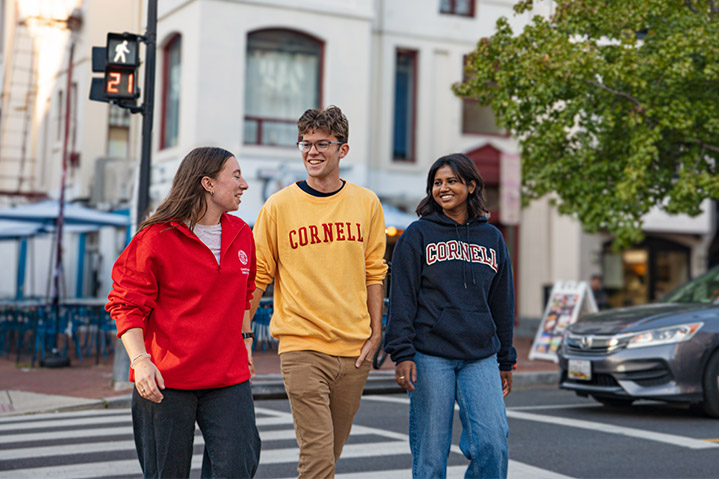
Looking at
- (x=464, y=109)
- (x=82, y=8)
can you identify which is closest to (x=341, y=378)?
(x=464, y=109)

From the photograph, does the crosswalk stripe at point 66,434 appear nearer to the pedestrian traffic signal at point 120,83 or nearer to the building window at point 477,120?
Result: the pedestrian traffic signal at point 120,83

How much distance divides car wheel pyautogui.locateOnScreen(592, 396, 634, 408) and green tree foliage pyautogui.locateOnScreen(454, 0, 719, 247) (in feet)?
18.3

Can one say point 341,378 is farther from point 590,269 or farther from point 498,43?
point 590,269

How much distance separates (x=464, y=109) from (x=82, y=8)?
10.7m

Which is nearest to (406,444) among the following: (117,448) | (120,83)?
(117,448)

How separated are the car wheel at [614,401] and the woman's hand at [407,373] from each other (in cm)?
576

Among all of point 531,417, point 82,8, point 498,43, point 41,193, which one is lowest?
point 531,417

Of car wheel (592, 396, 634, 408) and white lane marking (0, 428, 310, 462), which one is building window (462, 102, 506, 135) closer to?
car wheel (592, 396, 634, 408)

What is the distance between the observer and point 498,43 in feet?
54.7

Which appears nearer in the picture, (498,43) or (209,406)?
(209,406)

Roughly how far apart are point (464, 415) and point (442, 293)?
610 millimetres

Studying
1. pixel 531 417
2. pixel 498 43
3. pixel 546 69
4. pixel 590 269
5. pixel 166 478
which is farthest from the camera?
pixel 590 269

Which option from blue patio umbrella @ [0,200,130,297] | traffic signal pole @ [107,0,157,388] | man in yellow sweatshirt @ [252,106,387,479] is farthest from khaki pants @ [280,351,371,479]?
blue patio umbrella @ [0,200,130,297]

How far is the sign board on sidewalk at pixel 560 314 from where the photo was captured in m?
16.1
